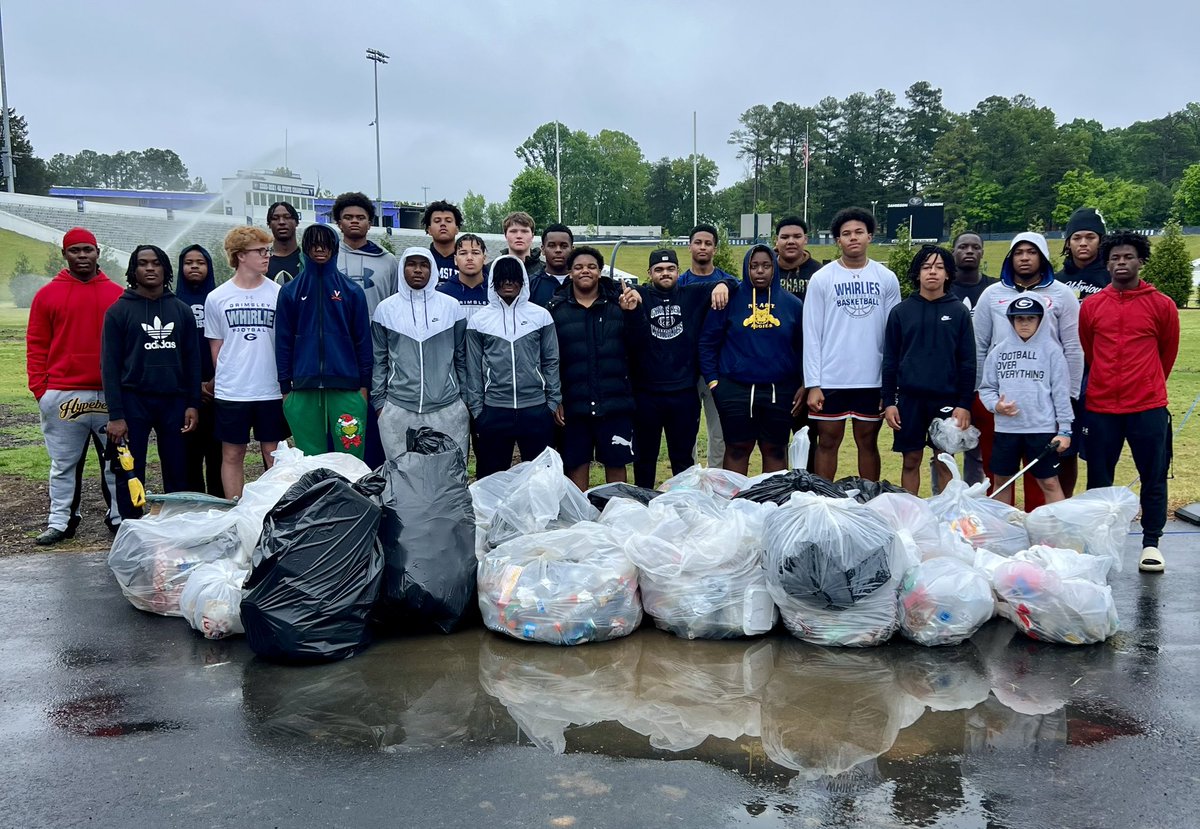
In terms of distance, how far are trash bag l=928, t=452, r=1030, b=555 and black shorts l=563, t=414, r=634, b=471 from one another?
6.12ft

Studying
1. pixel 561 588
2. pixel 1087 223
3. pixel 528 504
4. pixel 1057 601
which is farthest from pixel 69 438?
pixel 1087 223

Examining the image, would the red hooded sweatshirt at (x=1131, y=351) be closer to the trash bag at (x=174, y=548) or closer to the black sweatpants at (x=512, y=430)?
the black sweatpants at (x=512, y=430)

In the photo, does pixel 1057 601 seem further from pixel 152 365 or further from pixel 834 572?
pixel 152 365

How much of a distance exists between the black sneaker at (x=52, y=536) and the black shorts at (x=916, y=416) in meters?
5.39

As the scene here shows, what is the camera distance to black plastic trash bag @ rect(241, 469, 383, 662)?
408 centimetres

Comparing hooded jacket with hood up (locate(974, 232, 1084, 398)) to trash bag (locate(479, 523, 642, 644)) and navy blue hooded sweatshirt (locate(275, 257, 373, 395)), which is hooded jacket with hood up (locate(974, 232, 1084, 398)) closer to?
trash bag (locate(479, 523, 642, 644))

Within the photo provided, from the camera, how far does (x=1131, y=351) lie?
5.45 m

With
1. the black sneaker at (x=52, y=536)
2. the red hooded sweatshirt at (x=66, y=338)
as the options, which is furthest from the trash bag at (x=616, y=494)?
the black sneaker at (x=52, y=536)

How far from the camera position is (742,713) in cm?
359

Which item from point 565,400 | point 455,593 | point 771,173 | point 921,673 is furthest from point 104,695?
point 771,173

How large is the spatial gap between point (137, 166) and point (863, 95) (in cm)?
7861

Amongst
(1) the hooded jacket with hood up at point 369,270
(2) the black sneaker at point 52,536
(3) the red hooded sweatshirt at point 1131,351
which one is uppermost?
(1) the hooded jacket with hood up at point 369,270

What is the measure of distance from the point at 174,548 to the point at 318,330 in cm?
156

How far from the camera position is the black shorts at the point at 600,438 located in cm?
596
